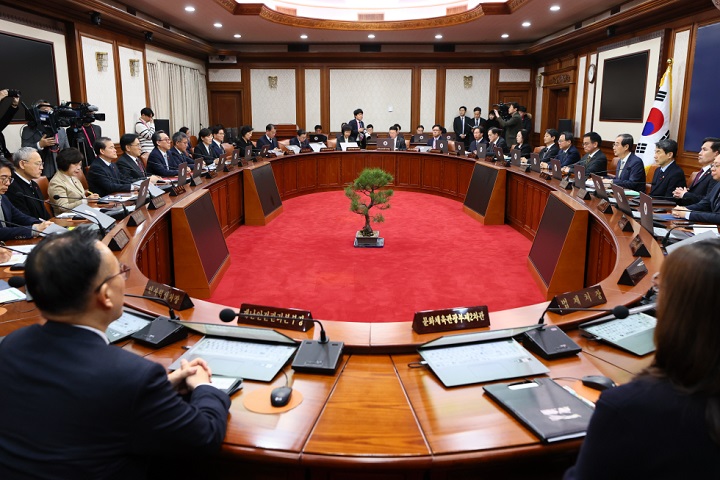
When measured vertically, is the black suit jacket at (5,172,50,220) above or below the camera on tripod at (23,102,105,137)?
below

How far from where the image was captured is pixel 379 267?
4918 millimetres

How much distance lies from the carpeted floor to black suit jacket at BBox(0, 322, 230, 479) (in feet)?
8.59

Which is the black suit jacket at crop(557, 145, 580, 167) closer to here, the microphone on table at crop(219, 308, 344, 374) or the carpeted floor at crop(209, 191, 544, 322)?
the carpeted floor at crop(209, 191, 544, 322)

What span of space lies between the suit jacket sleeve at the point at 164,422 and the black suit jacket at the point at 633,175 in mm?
4770

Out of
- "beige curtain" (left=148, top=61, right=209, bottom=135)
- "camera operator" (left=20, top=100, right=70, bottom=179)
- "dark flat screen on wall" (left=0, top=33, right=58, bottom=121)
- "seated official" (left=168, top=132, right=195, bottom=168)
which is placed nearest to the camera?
"camera operator" (left=20, top=100, right=70, bottom=179)

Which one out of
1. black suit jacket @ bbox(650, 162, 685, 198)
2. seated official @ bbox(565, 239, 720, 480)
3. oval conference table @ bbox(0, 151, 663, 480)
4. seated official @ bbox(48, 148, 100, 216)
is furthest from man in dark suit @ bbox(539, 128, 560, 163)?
seated official @ bbox(565, 239, 720, 480)

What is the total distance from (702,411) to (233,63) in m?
12.4

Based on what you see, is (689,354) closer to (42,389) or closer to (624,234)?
(42,389)

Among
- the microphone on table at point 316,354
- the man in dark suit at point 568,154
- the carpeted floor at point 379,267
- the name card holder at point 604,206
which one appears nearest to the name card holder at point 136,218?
the carpeted floor at point 379,267

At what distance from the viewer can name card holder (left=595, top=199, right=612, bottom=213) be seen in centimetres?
382

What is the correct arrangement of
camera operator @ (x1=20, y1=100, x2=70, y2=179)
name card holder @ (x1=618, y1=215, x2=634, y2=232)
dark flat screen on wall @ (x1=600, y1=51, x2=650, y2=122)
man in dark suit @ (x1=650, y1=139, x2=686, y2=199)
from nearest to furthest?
name card holder @ (x1=618, y1=215, x2=634, y2=232) < man in dark suit @ (x1=650, y1=139, x2=686, y2=199) < camera operator @ (x1=20, y1=100, x2=70, y2=179) < dark flat screen on wall @ (x1=600, y1=51, x2=650, y2=122)

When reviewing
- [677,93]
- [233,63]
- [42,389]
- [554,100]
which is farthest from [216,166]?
[554,100]

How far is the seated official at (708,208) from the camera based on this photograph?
3.33 meters

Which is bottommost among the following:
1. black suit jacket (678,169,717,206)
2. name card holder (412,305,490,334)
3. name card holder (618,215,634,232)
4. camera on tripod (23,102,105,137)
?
name card holder (412,305,490,334)
